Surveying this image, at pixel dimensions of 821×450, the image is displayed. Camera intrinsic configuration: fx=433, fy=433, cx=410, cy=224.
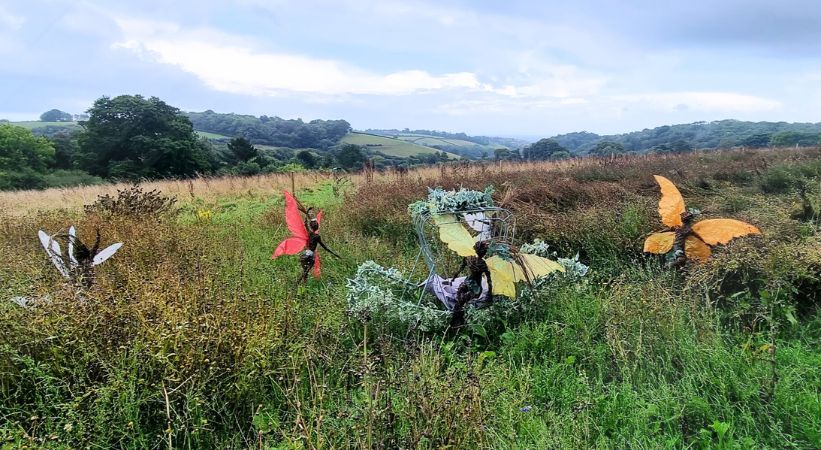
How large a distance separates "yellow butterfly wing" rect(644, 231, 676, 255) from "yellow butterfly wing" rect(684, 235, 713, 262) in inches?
4.2

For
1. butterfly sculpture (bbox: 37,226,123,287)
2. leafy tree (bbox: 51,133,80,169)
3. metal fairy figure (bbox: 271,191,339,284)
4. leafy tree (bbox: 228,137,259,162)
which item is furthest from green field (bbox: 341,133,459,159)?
butterfly sculpture (bbox: 37,226,123,287)

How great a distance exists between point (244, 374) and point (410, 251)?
3.19 m

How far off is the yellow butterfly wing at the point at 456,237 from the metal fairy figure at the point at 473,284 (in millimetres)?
52

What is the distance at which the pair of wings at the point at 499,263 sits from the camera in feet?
9.13

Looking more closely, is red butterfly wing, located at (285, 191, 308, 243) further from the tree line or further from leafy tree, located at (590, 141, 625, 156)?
the tree line

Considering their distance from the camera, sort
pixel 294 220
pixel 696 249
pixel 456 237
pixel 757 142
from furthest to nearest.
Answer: pixel 757 142, pixel 294 220, pixel 696 249, pixel 456 237

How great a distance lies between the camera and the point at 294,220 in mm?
3629

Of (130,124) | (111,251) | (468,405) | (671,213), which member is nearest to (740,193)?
(671,213)

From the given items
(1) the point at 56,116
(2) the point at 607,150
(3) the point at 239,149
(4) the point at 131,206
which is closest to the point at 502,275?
(4) the point at 131,206

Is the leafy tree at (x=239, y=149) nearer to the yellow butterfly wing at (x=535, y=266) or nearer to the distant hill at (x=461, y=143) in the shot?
the distant hill at (x=461, y=143)

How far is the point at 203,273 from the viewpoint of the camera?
293cm

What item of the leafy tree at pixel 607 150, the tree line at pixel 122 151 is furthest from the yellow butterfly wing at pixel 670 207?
the tree line at pixel 122 151

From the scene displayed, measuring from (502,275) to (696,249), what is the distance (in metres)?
1.71

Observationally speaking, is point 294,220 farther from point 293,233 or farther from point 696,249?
point 696,249
